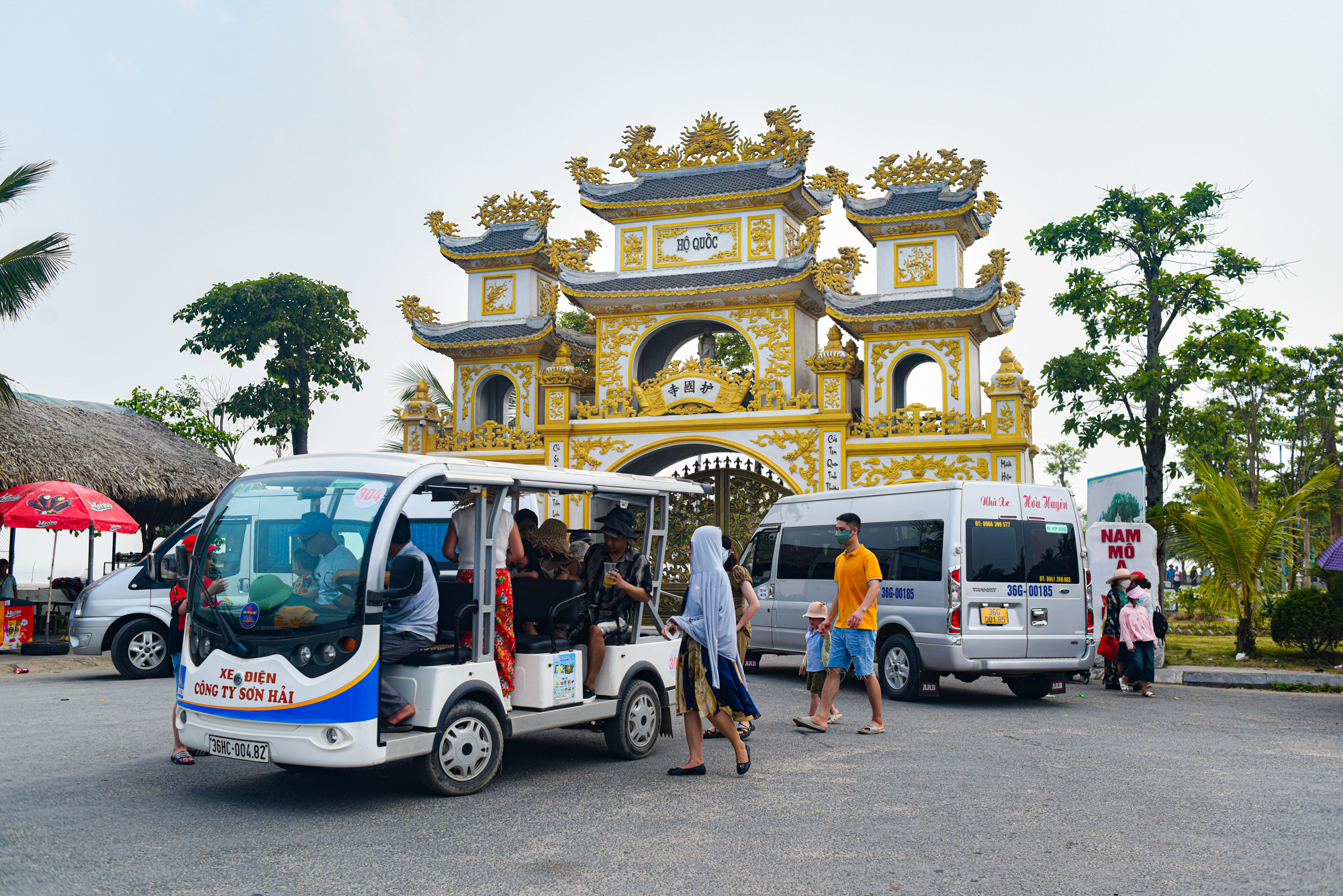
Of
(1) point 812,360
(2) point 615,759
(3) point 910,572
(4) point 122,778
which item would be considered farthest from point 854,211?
(4) point 122,778

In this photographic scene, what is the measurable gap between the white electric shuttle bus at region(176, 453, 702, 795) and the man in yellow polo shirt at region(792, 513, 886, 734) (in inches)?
100

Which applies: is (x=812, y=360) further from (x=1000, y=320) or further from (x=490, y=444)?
(x=490, y=444)

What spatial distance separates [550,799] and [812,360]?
1407cm

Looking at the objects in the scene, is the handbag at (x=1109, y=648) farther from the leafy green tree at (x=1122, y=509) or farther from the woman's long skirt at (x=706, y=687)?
the woman's long skirt at (x=706, y=687)

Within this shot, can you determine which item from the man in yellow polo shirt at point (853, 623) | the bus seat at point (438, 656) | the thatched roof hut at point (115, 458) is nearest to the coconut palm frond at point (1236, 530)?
the man in yellow polo shirt at point (853, 623)

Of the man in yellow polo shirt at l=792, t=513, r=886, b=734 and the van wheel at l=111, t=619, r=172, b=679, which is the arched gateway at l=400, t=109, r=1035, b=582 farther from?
the man in yellow polo shirt at l=792, t=513, r=886, b=734

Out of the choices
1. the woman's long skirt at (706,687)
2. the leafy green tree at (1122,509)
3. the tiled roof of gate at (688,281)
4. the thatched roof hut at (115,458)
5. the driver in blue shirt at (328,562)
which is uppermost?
the tiled roof of gate at (688,281)

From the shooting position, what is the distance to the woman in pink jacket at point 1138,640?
493 inches

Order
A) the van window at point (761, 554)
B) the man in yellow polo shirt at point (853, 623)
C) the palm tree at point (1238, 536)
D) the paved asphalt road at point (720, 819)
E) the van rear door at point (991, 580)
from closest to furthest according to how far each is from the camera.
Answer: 1. the paved asphalt road at point (720, 819)
2. the man in yellow polo shirt at point (853, 623)
3. the van rear door at point (991, 580)
4. the van window at point (761, 554)
5. the palm tree at point (1238, 536)

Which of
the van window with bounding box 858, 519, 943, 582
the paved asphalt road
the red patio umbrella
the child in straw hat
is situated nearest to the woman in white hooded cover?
the paved asphalt road

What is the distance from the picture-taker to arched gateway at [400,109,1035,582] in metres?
19.5

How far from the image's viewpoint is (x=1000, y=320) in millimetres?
20156

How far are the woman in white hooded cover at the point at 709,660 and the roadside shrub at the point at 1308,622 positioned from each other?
11788 millimetres

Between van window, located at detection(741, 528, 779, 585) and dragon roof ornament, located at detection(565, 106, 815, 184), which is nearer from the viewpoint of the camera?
van window, located at detection(741, 528, 779, 585)
